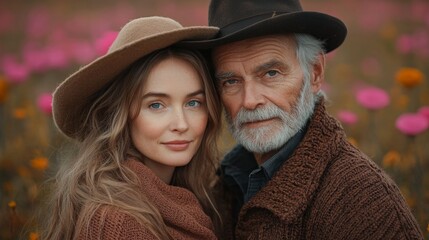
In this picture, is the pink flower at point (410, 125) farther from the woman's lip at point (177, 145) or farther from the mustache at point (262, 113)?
the woman's lip at point (177, 145)

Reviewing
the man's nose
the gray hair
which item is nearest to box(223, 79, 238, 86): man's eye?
the man's nose

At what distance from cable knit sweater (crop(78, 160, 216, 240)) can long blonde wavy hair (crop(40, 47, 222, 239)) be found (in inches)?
1.4

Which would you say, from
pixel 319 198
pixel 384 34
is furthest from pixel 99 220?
pixel 384 34

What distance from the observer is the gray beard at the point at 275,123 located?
10.1 feet

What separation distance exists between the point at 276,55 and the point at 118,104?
2.98ft

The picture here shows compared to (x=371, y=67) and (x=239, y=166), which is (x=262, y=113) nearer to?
(x=239, y=166)

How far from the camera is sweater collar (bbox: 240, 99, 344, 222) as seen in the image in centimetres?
Answer: 271

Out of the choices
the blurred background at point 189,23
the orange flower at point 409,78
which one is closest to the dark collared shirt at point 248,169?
the blurred background at point 189,23

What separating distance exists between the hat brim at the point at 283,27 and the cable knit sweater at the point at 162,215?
30.0 inches

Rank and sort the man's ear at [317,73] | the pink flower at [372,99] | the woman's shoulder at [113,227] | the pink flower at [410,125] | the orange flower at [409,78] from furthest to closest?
the pink flower at [372,99]
the orange flower at [409,78]
the pink flower at [410,125]
the man's ear at [317,73]
the woman's shoulder at [113,227]

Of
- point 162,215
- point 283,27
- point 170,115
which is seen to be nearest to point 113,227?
point 162,215

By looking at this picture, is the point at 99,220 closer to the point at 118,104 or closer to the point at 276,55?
the point at 118,104

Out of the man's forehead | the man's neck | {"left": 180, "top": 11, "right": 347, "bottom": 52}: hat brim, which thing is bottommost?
the man's neck

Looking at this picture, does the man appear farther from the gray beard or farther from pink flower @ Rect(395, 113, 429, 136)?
pink flower @ Rect(395, 113, 429, 136)
